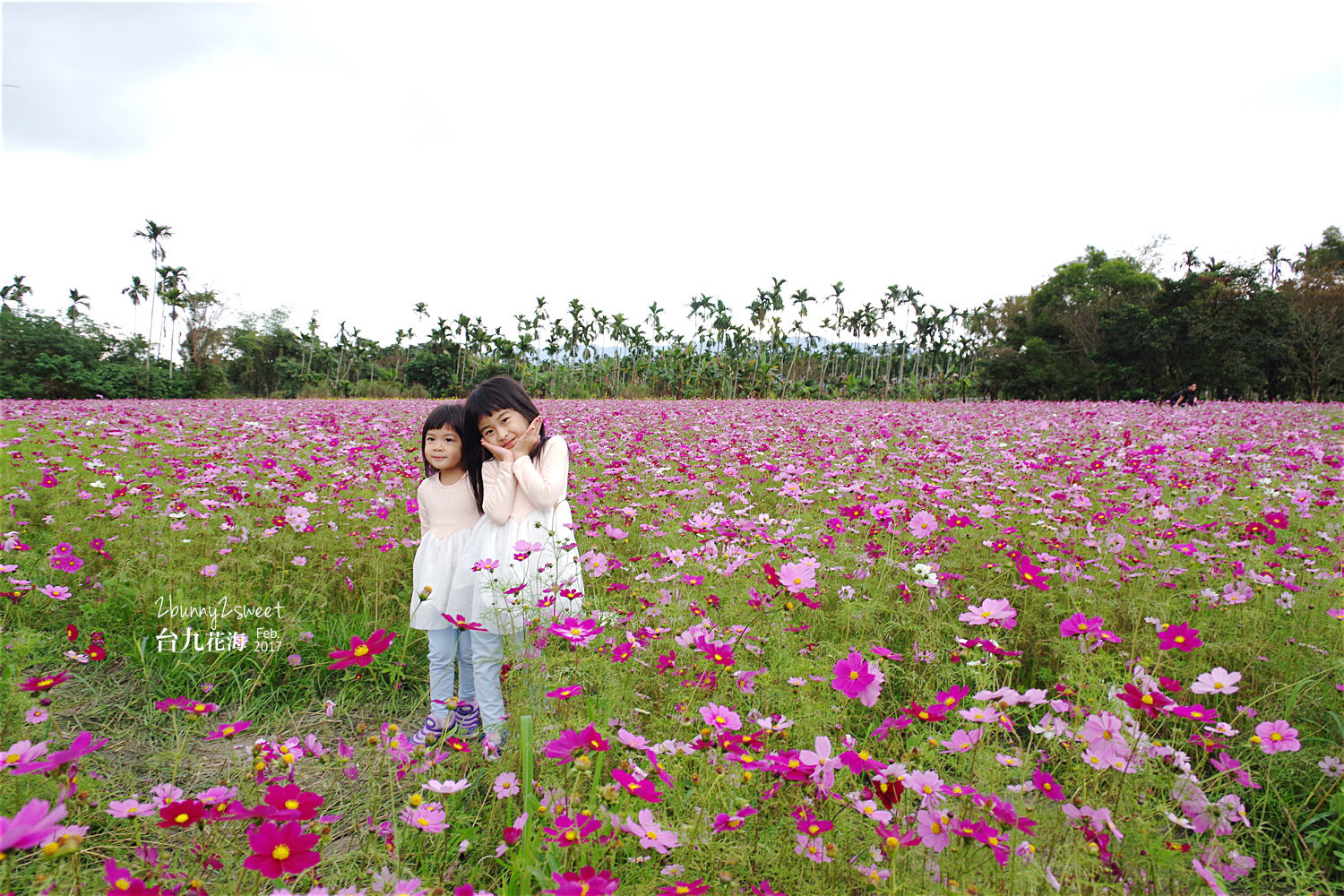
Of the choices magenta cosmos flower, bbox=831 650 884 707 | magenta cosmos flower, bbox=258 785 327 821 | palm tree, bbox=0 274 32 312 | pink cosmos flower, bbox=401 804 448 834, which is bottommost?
pink cosmos flower, bbox=401 804 448 834

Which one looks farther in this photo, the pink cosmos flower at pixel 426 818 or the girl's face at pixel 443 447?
the girl's face at pixel 443 447

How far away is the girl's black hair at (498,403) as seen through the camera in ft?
7.58

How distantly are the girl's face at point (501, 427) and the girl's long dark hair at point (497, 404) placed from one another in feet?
0.05

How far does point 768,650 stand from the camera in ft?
6.44

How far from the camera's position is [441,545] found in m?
2.32

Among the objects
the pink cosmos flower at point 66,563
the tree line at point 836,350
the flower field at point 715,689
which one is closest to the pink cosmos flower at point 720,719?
the flower field at point 715,689

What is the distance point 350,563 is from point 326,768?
116 cm

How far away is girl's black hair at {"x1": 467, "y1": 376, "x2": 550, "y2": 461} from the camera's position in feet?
7.58

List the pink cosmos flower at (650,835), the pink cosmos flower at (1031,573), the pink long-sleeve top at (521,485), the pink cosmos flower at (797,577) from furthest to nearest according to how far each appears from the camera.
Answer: the pink long-sleeve top at (521,485) < the pink cosmos flower at (1031,573) < the pink cosmos flower at (797,577) < the pink cosmos flower at (650,835)

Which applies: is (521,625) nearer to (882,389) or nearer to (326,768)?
(326,768)

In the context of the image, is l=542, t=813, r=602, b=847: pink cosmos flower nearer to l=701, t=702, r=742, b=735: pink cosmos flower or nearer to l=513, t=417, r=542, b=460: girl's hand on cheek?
l=701, t=702, r=742, b=735: pink cosmos flower

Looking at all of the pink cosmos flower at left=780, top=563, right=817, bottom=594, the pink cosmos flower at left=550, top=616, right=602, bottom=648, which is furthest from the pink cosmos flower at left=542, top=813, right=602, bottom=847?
the pink cosmos flower at left=780, top=563, right=817, bottom=594

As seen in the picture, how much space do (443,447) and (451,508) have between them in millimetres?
233

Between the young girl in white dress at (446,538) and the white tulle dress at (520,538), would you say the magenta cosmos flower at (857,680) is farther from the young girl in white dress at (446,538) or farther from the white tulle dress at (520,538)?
the young girl in white dress at (446,538)
